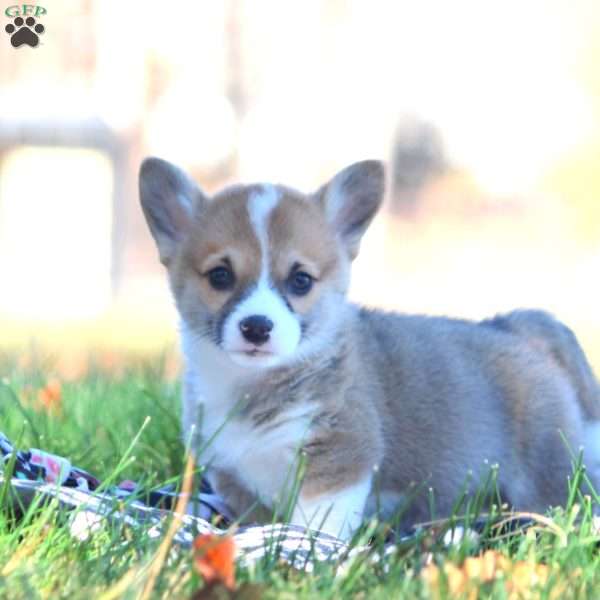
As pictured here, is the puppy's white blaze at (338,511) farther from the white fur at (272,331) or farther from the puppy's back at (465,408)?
the white fur at (272,331)

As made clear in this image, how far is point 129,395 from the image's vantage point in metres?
4.11

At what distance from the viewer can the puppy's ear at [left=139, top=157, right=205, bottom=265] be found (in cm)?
323

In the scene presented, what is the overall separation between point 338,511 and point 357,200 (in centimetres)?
89

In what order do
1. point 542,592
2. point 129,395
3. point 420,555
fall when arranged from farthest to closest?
point 129,395 < point 420,555 < point 542,592

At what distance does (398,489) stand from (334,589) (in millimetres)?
1070

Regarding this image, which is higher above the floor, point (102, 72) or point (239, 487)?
point (102, 72)

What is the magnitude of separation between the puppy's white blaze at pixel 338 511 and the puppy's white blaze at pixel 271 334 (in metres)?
0.33

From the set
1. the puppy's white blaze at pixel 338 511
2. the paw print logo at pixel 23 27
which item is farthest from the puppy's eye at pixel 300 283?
the paw print logo at pixel 23 27

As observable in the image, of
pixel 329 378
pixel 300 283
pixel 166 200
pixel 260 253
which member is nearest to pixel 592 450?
pixel 329 378

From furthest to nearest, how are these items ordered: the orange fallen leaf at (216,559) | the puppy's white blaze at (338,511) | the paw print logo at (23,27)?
the paw print logo at (23,27)
the puppy's white blaze at (338,511)
the orange fallen leaf at (216,559)

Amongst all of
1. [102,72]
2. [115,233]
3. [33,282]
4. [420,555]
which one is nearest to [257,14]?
[102,72]

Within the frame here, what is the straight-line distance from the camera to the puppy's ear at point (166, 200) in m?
3.23

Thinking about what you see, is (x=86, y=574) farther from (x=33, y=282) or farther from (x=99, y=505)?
(x=33, y=282)

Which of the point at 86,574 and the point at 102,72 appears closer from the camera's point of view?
the point at 86,574
